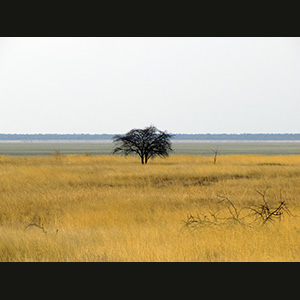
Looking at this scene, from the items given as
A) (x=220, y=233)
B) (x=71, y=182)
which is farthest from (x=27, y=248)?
(x=71, y=182)

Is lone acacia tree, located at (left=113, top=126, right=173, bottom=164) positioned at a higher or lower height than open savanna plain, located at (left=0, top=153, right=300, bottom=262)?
higher

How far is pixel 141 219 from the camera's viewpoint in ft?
50.8

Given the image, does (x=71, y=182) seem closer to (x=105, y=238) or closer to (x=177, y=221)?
(x=177, y=221)

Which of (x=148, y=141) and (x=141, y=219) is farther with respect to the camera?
(x=148, y=141)

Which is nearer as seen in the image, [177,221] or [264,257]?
[264,257]

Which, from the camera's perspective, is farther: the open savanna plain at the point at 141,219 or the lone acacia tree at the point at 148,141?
the lone acacia tree at the point at 148,141

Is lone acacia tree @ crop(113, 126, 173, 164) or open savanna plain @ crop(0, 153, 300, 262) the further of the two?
lone acacia tree @ crop(113, 126, 173, 164)

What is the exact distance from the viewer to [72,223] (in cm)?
1474

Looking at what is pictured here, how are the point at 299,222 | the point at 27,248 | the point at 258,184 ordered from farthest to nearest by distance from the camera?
the point at 258,184, the point at 299,222, the point at 27,248

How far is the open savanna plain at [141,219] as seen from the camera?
10594mm

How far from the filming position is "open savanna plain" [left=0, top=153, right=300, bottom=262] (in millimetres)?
10594

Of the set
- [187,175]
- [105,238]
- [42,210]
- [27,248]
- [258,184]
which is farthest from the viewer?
[187,175]

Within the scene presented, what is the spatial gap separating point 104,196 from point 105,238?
804cm

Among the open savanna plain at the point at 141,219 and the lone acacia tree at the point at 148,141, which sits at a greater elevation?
the lone acacia tree at the point at 148,141
